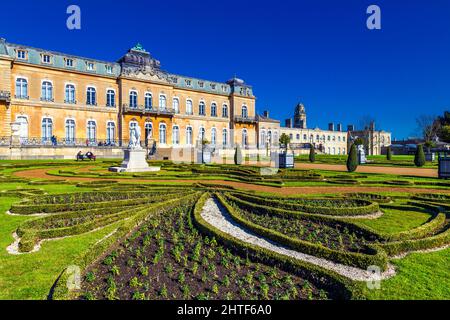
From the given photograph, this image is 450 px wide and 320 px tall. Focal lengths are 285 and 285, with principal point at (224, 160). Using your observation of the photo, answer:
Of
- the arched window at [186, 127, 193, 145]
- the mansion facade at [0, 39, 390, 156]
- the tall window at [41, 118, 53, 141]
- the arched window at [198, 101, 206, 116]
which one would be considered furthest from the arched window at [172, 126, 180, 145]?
the tall window at [41, 118, 53, 141]

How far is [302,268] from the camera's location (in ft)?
16.0

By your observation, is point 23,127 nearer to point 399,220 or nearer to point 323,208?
point 323,208

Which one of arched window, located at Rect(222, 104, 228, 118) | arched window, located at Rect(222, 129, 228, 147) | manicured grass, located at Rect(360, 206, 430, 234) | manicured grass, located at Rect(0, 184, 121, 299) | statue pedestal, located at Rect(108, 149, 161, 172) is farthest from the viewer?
arched window, located at Rect(222, 104, 228, 118)

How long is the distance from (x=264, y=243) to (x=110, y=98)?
41.7 m

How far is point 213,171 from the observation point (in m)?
20.0

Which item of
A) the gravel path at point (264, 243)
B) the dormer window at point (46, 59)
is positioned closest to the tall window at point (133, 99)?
the dormer window at point (46, 59)

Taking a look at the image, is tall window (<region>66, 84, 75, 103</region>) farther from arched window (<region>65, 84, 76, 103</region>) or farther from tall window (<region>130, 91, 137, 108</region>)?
tall window (<region>130, 91, 137, 108</region>)

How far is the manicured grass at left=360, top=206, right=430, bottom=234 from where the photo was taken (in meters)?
7.47

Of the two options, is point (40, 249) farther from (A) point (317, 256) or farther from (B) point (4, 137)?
(B) point (4, 137)

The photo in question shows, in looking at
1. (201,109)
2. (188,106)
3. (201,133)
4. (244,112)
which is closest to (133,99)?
(188,106)

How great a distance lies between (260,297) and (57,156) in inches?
1401

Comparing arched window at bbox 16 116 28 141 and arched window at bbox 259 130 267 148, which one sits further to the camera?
arched window at bbox 259 130 267 148

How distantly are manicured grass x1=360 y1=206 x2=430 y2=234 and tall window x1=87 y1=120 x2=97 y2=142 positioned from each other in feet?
131

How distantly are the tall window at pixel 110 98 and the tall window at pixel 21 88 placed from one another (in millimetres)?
9846
